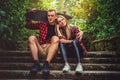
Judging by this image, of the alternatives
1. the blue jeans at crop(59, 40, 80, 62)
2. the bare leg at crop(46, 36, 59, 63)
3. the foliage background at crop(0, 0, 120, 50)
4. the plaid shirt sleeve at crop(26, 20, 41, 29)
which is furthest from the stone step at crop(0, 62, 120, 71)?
the plaid shirt sleeve at crop(26, 20, 41, 29)

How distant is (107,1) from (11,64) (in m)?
4.09

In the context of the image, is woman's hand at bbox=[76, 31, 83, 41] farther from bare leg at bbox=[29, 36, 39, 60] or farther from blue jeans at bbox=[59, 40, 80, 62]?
bare leg at bbox=[29, 36, 39, 60]

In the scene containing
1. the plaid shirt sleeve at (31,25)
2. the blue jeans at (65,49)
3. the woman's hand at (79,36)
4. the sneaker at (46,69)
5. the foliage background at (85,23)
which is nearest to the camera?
the sneaker at (46,69)

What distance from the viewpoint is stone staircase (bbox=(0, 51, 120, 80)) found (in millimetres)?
6055

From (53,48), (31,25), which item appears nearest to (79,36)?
(53,48)

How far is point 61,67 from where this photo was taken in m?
6.48

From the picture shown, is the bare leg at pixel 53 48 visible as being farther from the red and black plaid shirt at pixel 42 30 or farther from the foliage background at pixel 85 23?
the foliage background at pixel 85 23

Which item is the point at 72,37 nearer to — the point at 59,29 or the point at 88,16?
the point at 59,29

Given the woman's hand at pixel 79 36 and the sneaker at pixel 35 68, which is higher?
the woman's hand at pixel 79 36

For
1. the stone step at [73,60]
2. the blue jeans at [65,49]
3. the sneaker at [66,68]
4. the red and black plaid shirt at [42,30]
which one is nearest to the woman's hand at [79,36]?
the blue jeans at [65,49]

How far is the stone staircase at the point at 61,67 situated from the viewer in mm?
6055

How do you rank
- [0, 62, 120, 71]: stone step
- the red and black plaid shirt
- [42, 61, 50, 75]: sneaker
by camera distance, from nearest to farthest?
[42, 61, 50, 75]: sneaker < [0, 62, 120, 71]: stone step < the red and black plaid shirt

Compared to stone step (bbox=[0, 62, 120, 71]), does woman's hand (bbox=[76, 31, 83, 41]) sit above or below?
above

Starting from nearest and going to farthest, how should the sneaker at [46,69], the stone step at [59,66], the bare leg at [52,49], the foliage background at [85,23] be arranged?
1. the sneaker at [46,69]
2. the bare leg at [52,49]
3. the stone step at [59,66]
4. the foliage background at [85,23]
